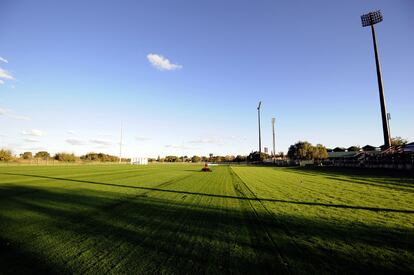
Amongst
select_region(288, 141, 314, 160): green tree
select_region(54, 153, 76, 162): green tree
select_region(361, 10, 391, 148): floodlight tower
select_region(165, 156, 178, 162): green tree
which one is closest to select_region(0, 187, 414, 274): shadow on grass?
select_region(361, 10, 391, 148): floodlight tower

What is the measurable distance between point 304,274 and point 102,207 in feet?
25.2

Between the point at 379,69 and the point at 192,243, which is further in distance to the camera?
the point at 379,69

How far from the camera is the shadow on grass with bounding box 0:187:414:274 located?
13.0 ft

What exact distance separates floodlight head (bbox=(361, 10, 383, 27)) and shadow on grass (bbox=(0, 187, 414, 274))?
51389 mm

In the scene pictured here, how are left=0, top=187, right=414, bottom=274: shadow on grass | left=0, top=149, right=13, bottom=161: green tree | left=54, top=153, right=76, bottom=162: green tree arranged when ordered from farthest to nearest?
1. left=54, top=153, right=76, bottom=162: green tree
2. left=0, top=149, right=13, bottom=161: green tree
3. left=0, top=187, right=414, bottom=274: shadow on grass

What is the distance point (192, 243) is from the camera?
507cm

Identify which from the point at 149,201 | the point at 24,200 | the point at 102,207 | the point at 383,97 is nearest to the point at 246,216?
the point at 149,201

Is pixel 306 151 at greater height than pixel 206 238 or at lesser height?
greater

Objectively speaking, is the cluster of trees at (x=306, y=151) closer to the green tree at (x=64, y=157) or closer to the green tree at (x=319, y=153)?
the green tree at (x=319, y=153)

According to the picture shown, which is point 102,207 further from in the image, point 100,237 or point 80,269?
point 80,269

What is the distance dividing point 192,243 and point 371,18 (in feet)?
180

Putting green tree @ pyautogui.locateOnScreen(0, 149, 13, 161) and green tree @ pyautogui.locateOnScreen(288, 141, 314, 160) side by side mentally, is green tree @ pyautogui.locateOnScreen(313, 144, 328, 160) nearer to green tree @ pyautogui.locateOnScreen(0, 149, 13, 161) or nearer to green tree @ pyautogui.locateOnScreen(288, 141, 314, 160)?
green tree @ pyautogui.locateOnScreen(288, 141, 314, 160)

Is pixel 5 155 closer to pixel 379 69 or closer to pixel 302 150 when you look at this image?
pixel 379 69

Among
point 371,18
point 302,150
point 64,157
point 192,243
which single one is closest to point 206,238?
point 192,243
